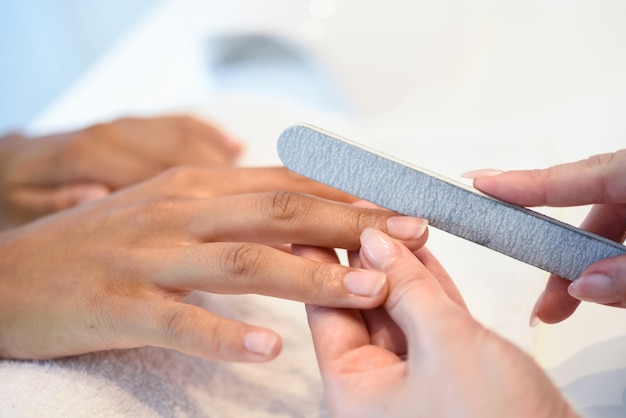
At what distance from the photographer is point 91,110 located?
50.3 inches

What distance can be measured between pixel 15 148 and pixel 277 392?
68 cm

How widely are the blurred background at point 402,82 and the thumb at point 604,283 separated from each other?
0.08m

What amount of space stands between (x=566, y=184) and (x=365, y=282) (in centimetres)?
18

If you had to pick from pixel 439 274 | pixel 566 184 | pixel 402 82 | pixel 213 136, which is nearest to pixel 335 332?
pixel 439 274

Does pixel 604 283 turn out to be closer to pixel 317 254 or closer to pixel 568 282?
pixel 568 282

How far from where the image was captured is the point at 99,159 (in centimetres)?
86

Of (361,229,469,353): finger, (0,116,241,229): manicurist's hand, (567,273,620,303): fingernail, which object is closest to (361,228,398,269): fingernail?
(361,229,469,353): finger

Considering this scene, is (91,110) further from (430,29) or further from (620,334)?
(620,334)

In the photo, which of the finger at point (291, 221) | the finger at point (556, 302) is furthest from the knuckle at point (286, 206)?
the finger at point (556, 302)

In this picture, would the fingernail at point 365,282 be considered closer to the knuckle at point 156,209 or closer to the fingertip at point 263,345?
the fingertip at point 263,345

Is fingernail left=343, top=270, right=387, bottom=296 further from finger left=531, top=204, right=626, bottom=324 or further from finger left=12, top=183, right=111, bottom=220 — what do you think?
finger left=12, top=183, right=111, bottom=220

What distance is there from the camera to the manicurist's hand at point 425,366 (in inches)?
12.9

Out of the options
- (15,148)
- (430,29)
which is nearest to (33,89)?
(15,148)

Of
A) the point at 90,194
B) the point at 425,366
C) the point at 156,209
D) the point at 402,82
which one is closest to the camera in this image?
the point at 425,366
